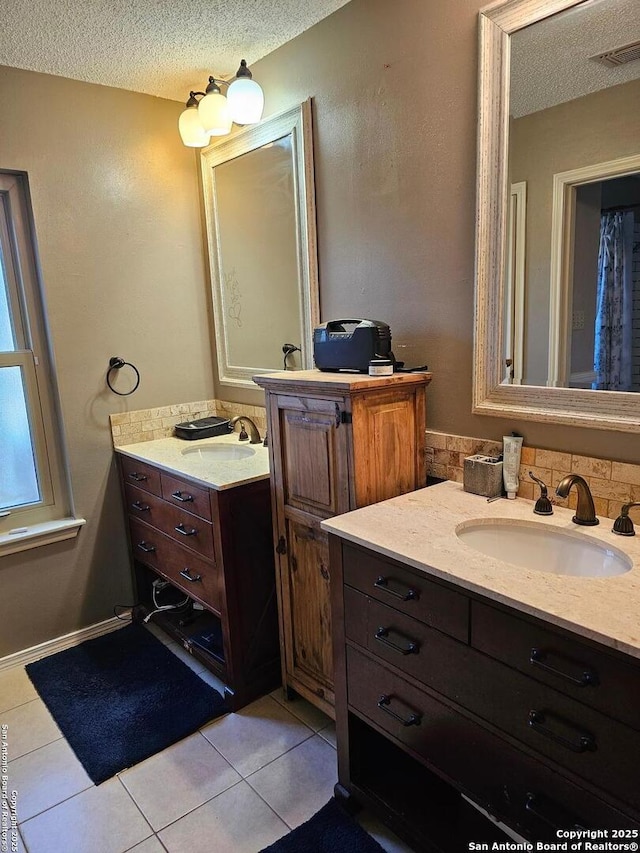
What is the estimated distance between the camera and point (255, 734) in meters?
1.96

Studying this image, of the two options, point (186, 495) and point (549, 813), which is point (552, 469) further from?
point (186, 495)

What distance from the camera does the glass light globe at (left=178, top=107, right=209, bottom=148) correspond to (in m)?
2.33

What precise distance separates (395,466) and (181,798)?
4.03 feet

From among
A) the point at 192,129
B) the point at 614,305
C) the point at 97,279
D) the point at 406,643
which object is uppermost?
the point at 192,129

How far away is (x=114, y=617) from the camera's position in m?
2.71

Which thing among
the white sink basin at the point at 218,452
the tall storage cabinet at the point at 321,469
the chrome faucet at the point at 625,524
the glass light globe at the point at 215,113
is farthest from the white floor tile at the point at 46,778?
the glass light globe at the point at 215,113

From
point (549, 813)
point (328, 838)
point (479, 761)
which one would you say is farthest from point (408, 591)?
point (328, 838)

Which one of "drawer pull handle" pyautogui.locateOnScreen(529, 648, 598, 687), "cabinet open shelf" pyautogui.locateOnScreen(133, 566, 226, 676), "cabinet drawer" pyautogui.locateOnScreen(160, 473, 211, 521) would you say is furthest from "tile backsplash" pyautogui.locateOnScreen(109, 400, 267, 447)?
"drawer pull handle" pyautogui.locateOnScreen(529, 648, 598, 687)

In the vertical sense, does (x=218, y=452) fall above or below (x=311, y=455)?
below

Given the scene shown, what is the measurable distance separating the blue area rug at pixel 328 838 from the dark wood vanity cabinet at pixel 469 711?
8 centimetres

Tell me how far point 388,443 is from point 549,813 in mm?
984

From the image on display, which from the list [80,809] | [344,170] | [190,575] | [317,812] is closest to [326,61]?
[344,170]

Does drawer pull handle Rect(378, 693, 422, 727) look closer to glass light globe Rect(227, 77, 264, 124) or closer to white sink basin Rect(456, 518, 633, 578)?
white sink basin Rect(456, 518, 633, 578)

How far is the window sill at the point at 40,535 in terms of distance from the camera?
93.5 inches
